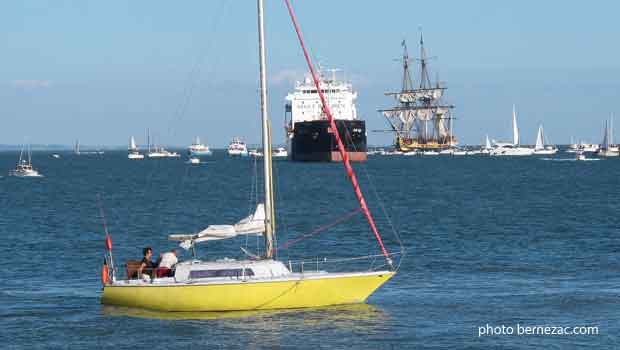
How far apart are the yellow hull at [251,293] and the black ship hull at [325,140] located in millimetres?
117489

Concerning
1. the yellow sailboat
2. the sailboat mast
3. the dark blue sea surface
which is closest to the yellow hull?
the yellow sailboat

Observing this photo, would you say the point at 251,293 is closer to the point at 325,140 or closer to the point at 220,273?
the point at 220,273

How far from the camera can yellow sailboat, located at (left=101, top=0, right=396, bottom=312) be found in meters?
26.9

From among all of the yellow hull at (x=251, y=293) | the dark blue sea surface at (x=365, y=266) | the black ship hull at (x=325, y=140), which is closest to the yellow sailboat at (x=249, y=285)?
the yellow hull at (x=251, y=293)

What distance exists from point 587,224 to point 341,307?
30.0 metres

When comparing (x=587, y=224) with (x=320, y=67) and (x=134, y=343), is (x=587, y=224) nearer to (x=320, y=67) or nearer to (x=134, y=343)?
(x=134, y=343)

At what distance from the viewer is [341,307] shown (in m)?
27.9

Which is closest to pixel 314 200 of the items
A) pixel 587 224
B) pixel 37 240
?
pixel 587 224

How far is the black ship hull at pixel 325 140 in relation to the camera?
488 feet

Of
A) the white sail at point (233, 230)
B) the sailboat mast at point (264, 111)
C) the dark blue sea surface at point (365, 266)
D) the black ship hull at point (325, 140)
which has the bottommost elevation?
the dark blue sea surface at point (365, 266)

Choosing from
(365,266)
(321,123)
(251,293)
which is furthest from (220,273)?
(321,123)

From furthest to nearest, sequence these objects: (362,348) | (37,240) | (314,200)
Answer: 1. (314,200)
2. (37,240)
3. (362,348)

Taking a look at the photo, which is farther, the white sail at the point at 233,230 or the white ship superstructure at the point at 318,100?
the white ship superstructure at the point at 318,100

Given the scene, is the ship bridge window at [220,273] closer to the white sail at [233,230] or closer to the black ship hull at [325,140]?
the white sail at [233,230]
